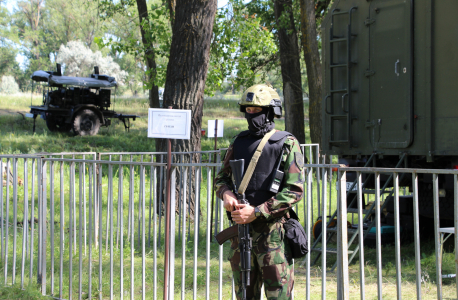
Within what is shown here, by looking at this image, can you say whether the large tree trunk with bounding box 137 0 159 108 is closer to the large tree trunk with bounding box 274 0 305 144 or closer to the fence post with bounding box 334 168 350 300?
the large tree trunk with bounding box 274 0 305 144

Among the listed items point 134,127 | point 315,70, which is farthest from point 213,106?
point 315,70

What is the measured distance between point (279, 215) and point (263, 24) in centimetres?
1717

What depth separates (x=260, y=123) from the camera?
3180mm

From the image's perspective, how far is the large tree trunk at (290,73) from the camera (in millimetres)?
15055

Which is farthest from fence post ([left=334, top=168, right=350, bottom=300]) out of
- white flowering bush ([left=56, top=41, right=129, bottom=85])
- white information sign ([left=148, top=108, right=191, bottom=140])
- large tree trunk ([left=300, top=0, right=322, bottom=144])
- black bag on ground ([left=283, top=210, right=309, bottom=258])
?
white flowering bush ([left=56, top=41, right=129, bottom=85])

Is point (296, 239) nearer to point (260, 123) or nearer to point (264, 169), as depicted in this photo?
point (264, 169)

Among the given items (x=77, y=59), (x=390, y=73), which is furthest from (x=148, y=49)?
(x=77, y=59)

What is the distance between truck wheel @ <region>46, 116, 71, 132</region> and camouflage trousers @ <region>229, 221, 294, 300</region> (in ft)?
61.1

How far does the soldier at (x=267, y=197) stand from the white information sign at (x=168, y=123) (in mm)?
1029

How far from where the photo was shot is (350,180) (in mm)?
7035

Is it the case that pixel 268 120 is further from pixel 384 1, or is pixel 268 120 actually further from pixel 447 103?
pixel 384 1

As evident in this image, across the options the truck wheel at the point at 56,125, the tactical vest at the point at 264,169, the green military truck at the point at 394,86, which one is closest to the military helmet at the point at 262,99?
the tactical vest at the point at 264,169

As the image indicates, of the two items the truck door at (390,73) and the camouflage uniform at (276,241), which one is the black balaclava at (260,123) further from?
the truck door at (390,73)

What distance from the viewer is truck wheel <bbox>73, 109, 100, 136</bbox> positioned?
19789mm
